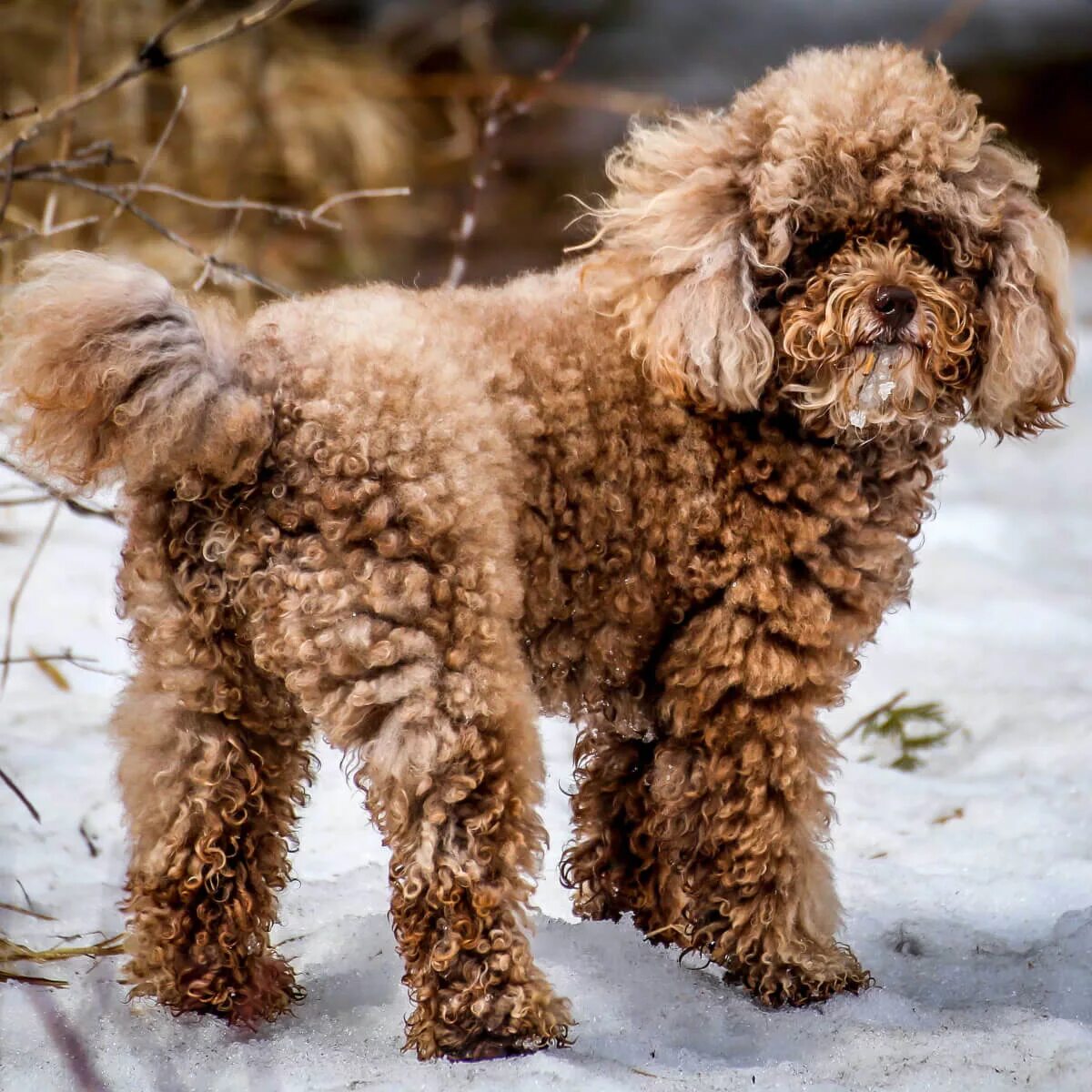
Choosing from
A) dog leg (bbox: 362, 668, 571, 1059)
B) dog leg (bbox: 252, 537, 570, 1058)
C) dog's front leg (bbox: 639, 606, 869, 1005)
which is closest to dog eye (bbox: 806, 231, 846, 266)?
dog's front leg (bbox: 639, 606, 869, 1005)

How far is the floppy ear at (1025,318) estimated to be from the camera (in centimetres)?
285

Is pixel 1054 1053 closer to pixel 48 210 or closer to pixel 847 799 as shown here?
pixel 847 799

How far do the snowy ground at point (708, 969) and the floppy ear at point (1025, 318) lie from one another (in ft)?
4.10

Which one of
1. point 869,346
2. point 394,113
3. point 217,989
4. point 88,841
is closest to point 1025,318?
point 869,346

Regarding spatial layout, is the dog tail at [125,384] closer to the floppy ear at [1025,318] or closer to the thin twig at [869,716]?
the floppy ear at [1025,318]

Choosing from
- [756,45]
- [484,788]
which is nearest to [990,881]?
[484,788]

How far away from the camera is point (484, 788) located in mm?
2578

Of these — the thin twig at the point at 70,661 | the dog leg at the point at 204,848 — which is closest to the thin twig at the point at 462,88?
the thin twig at the point at 70,661

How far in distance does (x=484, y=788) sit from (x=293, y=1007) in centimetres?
72

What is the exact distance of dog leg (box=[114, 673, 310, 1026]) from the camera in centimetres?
266

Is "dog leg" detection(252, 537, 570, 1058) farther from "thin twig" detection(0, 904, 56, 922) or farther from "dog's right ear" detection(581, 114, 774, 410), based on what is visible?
"thin twig" detection(0, 904, 56, 922)

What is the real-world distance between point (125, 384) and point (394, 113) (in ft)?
22.2

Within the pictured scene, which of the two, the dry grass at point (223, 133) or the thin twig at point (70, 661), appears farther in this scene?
the dry grass at point (223, 133)

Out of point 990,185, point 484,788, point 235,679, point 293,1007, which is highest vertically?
point 990,185
